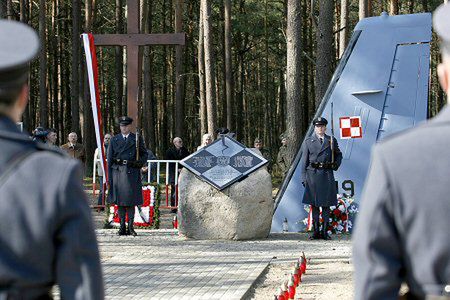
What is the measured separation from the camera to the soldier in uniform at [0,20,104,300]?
302 centimetres

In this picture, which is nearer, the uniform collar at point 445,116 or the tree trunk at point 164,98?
the uniform collar at point 445,116

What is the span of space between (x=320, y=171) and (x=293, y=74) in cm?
783

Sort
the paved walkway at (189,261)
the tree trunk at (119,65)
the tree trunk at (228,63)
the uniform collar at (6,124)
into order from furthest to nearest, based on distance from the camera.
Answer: the tree trunk at (119,65)
the tree trunk at (228,63)
the paved walkway at (189,261)
the uniform collar at (6,124)

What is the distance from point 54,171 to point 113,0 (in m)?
46.9

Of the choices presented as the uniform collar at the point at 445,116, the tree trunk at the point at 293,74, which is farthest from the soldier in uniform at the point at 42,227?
the tree trunk at the point at 293,74

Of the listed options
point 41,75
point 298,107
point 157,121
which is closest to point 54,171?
point 298,107

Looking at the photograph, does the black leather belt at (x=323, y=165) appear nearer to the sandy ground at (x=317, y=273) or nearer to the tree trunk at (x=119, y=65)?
the sandy ground at (x=317, y=273)

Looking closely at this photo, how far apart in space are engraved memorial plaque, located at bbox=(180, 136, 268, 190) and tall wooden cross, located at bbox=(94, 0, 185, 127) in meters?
2.36

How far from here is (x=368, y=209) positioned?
2.78 meters

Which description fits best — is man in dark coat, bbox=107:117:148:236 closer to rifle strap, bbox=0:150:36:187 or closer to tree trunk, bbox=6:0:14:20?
rifle strap, bbox=0:150:36:187

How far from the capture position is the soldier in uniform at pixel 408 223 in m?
2.74

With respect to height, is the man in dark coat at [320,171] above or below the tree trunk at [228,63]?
below

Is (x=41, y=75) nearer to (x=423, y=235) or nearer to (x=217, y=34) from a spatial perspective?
(x=217, y=34)

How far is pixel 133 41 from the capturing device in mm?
18094
